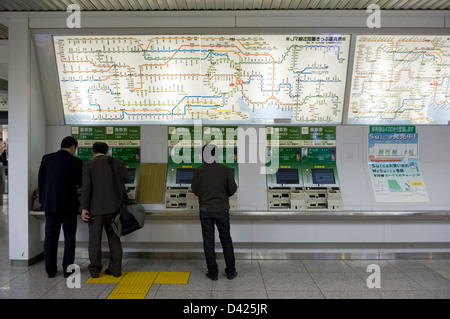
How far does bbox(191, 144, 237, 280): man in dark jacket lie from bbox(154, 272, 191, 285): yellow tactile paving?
293mm

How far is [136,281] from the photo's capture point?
10.9ft

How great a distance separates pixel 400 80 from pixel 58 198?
464 cm

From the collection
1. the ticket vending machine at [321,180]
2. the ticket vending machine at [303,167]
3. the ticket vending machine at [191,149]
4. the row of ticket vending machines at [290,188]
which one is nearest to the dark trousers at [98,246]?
the row of ticket vending machines at [290,188]

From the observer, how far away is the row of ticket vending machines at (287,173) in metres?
3.92

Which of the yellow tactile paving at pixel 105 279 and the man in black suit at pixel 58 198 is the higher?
the man in black suit at pixel 58 198

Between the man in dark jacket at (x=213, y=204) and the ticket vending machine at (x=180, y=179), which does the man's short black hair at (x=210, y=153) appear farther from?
the ticket vending machine at (x=180, y=179)

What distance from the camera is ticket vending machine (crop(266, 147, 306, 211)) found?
389cm

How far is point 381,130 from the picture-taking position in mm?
4191

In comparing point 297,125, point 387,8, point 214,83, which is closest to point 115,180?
point 214,83

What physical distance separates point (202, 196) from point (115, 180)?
1.02 m
